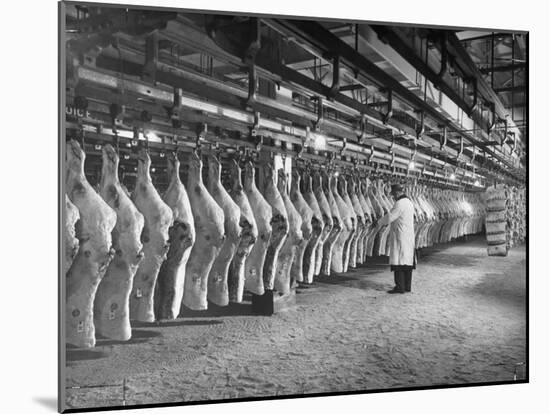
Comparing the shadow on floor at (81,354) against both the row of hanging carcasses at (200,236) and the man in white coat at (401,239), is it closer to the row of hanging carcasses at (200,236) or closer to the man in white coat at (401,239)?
the row of hanging carcasses at (200,236)

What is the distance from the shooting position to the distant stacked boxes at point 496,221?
4461 millimetres

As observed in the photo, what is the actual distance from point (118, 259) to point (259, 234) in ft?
3.13

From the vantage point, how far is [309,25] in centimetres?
352

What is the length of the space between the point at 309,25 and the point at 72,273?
199cm

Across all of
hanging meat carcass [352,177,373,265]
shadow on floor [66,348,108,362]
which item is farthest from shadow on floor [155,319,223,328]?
hanging meat carcass [352,177,373,265]

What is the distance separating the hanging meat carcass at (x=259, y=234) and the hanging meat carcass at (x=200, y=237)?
1.05 feet

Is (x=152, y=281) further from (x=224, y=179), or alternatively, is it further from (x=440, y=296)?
(x=440, y=296)

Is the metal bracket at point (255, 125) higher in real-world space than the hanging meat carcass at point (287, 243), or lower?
higher

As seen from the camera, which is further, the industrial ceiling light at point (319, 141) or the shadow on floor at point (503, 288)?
the shadow on floor at point (503, 288)

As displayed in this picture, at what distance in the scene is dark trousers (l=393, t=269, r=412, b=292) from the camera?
13.8 feet

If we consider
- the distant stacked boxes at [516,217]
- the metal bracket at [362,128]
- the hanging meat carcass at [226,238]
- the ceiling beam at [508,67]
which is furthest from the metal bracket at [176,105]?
the distant stacked boxes at [516,217]

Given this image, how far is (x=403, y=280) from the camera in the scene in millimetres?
4230

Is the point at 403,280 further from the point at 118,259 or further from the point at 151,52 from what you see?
the point at 151,52

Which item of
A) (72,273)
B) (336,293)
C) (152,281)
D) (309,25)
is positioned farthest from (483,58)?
(72,273)
